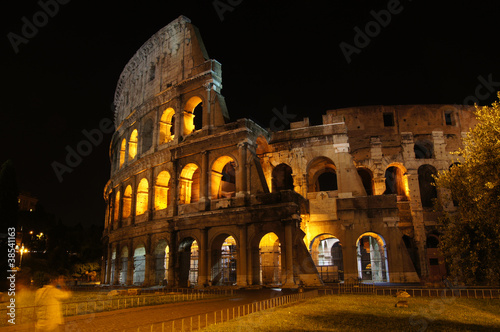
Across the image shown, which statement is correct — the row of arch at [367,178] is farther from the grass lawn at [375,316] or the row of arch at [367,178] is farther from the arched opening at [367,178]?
the grass lawn at [375,316]

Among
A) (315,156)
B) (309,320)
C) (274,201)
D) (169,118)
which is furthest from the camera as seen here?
(169,118)

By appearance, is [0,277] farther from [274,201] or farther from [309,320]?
[309,320]

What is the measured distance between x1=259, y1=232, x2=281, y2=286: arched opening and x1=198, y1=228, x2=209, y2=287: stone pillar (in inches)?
147

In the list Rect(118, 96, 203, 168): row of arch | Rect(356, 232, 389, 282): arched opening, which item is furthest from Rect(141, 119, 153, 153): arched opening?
Rect(356, 232, 389, 282): arched opening

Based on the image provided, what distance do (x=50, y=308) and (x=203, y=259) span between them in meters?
16.6

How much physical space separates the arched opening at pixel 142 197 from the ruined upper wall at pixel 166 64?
6.49 meters

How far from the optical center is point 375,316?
33.9 ft

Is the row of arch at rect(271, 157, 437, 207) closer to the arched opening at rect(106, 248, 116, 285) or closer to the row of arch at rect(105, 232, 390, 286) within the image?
the row of arch at rect(105, 232, 390, 286)

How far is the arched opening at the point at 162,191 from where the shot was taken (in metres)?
26.9

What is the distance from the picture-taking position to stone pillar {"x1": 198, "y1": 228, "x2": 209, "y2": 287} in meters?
22.2

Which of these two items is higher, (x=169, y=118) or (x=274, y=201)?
(x=169, y=118)

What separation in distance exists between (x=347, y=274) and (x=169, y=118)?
16482mm

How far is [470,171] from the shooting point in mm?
14078

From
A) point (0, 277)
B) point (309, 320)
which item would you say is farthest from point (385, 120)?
point (0, 277)
